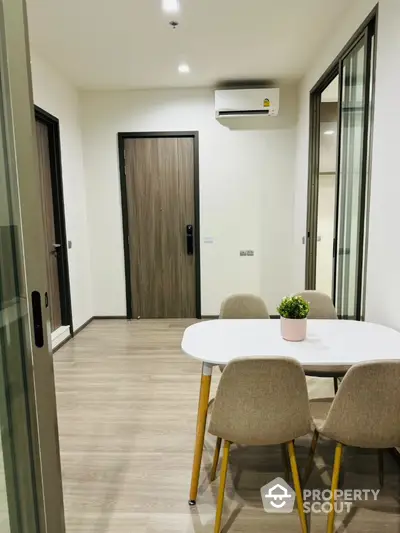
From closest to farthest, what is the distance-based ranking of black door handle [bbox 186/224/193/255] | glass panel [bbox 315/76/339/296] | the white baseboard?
the white baseboard, glass panel [bbox 315/76/339/296], black door handle [bbox 186/224/193/255]

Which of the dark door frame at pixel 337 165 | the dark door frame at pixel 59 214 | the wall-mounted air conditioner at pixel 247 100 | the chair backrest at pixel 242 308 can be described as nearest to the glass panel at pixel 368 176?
the dark door frame at pixel 337 165

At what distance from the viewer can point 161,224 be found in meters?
4.82

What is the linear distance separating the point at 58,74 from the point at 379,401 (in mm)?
4231

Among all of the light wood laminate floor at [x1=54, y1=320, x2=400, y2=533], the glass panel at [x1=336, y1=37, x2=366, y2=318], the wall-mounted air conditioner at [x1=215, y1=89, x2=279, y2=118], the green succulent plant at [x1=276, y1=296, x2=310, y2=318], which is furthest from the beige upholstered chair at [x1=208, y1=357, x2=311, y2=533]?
the wall-mounted air conditioner at [x1=215, y1=89, x2=279, y2=118]

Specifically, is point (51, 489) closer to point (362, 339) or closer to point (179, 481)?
point (179, 481)

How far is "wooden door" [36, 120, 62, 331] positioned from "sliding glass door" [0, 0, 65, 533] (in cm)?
267

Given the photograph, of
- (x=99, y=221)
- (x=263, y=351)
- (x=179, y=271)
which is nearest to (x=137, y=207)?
(x=99, y=221)

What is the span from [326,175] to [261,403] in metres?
3.54

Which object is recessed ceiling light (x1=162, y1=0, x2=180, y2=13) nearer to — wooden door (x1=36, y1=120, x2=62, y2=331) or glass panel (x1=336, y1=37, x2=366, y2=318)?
glass panel (x1=336, y1=37, x2=366, y2=318)

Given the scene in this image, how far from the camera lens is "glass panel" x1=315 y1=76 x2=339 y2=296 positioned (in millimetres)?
4086

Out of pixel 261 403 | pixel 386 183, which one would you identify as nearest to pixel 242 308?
pixel 261 403

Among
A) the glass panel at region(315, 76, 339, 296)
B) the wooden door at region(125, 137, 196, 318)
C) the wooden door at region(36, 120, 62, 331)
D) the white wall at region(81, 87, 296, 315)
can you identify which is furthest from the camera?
the wooden door at region(125, 137, 196, 318)

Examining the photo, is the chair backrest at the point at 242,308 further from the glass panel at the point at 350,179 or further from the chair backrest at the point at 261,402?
the chair backrest at the point at 261,402

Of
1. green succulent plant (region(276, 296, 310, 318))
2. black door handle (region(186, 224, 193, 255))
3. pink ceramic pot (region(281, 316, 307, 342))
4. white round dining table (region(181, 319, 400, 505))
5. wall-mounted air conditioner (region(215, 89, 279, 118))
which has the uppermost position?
wall-mounted air conditioner (region(215, 89, 279, 118))
